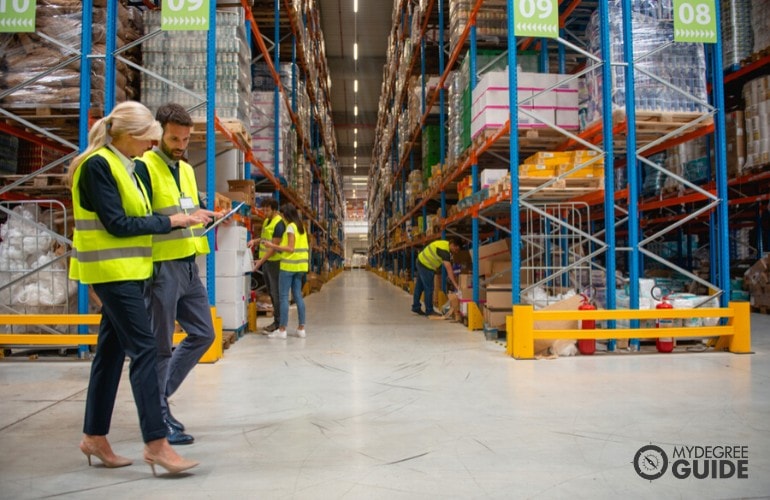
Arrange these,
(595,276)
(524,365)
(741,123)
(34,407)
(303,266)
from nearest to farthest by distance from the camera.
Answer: (34,407) < (524,365) < (303,266) < (595,276) < (741,123)

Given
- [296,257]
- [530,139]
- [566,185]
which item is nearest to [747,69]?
[530,139]

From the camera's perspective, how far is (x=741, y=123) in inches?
361

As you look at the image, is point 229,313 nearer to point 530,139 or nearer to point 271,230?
point 271,230

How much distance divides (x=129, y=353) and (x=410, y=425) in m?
1.54

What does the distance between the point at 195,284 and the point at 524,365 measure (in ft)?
9.98

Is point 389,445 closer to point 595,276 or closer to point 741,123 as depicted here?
point 595,276

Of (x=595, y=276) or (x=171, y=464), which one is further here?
(x=595, y=276)

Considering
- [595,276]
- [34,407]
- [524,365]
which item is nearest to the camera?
[34,407]

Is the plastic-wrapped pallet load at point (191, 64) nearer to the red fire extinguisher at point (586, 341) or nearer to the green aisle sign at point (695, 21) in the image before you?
the red fire extinguisher at point (586, 341)

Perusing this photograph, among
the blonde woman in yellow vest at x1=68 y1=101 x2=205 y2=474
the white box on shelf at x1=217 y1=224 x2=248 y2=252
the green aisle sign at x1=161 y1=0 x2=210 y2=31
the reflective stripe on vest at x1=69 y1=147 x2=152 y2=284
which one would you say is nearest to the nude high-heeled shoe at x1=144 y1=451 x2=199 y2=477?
the blonde woman in yellow vest at x1=68 y1=101 x2=205 y2=474

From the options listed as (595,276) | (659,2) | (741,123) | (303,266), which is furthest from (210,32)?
(741,123)

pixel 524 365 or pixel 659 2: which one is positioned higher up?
pixel 659 2

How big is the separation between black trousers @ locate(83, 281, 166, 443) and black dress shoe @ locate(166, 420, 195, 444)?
1.46ft

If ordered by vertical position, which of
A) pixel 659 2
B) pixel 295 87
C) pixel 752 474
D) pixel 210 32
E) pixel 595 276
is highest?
pixel 295 87
